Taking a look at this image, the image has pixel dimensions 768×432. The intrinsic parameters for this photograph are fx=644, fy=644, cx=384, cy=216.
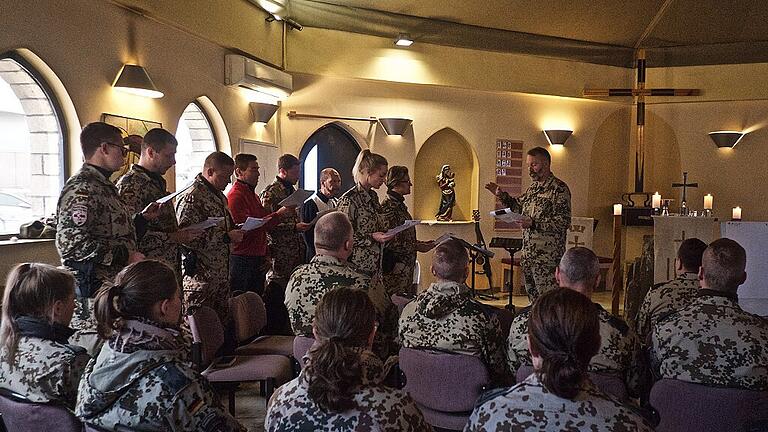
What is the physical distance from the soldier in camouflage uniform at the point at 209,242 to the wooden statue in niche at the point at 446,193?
4.35 metres

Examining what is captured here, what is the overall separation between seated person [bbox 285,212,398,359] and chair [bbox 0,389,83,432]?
1.19 meters

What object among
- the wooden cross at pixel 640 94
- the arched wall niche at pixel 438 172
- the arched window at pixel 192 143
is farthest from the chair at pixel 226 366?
the wooden cross at pixel 640 94

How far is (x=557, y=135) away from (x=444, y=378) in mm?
6693

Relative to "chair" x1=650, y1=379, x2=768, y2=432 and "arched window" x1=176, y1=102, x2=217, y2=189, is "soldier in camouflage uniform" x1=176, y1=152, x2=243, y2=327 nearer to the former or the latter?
"arched window" x1=176, y1=102, x2=217, y2=189

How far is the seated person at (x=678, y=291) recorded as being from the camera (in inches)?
120

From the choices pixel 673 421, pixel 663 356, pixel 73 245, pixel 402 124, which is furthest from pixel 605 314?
pixel 402 124

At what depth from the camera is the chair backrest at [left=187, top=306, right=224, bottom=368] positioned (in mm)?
3123

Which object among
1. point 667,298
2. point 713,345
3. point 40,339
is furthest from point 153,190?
point 713,345

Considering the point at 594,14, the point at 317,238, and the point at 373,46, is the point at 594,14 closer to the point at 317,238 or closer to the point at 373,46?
the point at 373,46

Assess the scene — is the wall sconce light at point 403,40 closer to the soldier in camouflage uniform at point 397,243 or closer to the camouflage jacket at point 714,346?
the soldier in camouflage uniform at point 397,243

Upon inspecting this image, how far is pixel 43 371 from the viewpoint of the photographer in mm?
1965

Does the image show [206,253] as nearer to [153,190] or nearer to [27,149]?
[153,190]

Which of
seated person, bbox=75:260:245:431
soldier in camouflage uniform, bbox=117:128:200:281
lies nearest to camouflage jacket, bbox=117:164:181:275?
soldier in camouflage uniform, bbox=117:128:200:281

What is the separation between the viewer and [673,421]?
222 cm
